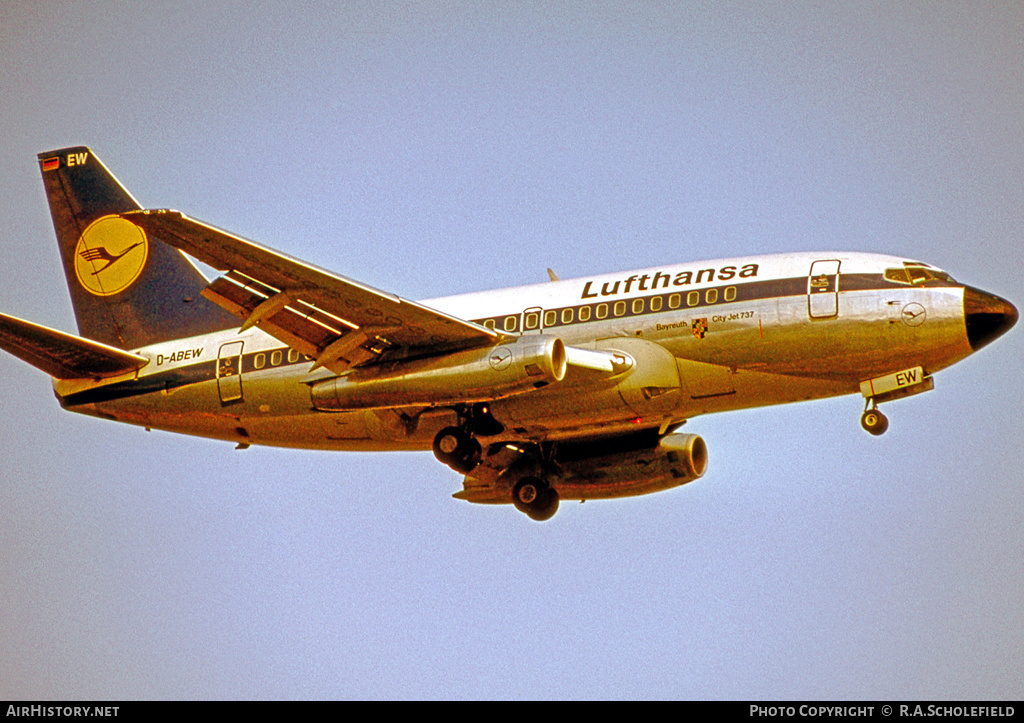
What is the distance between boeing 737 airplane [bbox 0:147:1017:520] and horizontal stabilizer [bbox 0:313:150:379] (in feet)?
0.18

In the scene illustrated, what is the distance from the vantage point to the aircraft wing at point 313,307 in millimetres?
28031

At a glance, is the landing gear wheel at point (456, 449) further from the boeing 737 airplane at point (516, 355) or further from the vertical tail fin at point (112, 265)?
the vertical tail fin at point (112, 265)

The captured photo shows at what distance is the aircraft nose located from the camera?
1155 inches

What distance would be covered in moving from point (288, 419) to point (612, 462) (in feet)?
26.0

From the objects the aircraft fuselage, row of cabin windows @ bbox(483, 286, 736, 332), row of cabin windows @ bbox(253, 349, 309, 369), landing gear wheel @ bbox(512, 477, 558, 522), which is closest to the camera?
the aircraft fuselage

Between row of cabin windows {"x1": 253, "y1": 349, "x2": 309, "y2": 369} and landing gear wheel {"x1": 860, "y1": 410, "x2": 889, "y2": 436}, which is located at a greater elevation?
row of cabin windows {"x1": 253, "y1": 349, "x2": 309, "y2": 369}

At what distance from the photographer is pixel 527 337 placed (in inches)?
1174

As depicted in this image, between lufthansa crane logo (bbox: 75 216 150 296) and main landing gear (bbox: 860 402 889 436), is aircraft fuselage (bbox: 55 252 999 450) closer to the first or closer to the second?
main landing gear (bbox: 860 402 889 436)

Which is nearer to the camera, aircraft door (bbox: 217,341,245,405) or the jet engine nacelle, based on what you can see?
the jet engine nacelle

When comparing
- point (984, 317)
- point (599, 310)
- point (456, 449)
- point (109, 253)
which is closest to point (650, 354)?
point (599, 310)

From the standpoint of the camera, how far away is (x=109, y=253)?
123ft

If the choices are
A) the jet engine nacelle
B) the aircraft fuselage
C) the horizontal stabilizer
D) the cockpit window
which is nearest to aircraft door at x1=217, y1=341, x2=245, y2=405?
the aircraft fuselage
